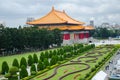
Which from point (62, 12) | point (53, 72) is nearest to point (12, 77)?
point (53, 72)

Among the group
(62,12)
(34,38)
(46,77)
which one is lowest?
(46,77)

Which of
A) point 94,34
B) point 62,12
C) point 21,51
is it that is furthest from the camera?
point 94,34

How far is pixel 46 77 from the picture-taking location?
20219 mm

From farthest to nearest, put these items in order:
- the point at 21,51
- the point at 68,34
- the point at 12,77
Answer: the point at 68,34, the point at 21,51, the point at 12,77

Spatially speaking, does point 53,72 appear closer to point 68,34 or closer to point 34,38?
point 34,38

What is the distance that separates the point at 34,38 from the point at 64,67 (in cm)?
1649

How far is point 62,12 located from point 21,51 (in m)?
28.3

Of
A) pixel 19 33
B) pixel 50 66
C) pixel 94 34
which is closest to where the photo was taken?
pixel 50 66

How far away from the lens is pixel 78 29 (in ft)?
196

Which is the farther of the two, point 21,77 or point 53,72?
point 53,72

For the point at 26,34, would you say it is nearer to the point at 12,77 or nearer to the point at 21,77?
the point at 21,77

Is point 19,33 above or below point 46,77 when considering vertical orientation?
above

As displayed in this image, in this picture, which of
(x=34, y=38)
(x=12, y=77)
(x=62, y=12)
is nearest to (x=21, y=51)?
(x=34, y=38)

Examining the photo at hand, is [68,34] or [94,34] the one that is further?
[94,34]
